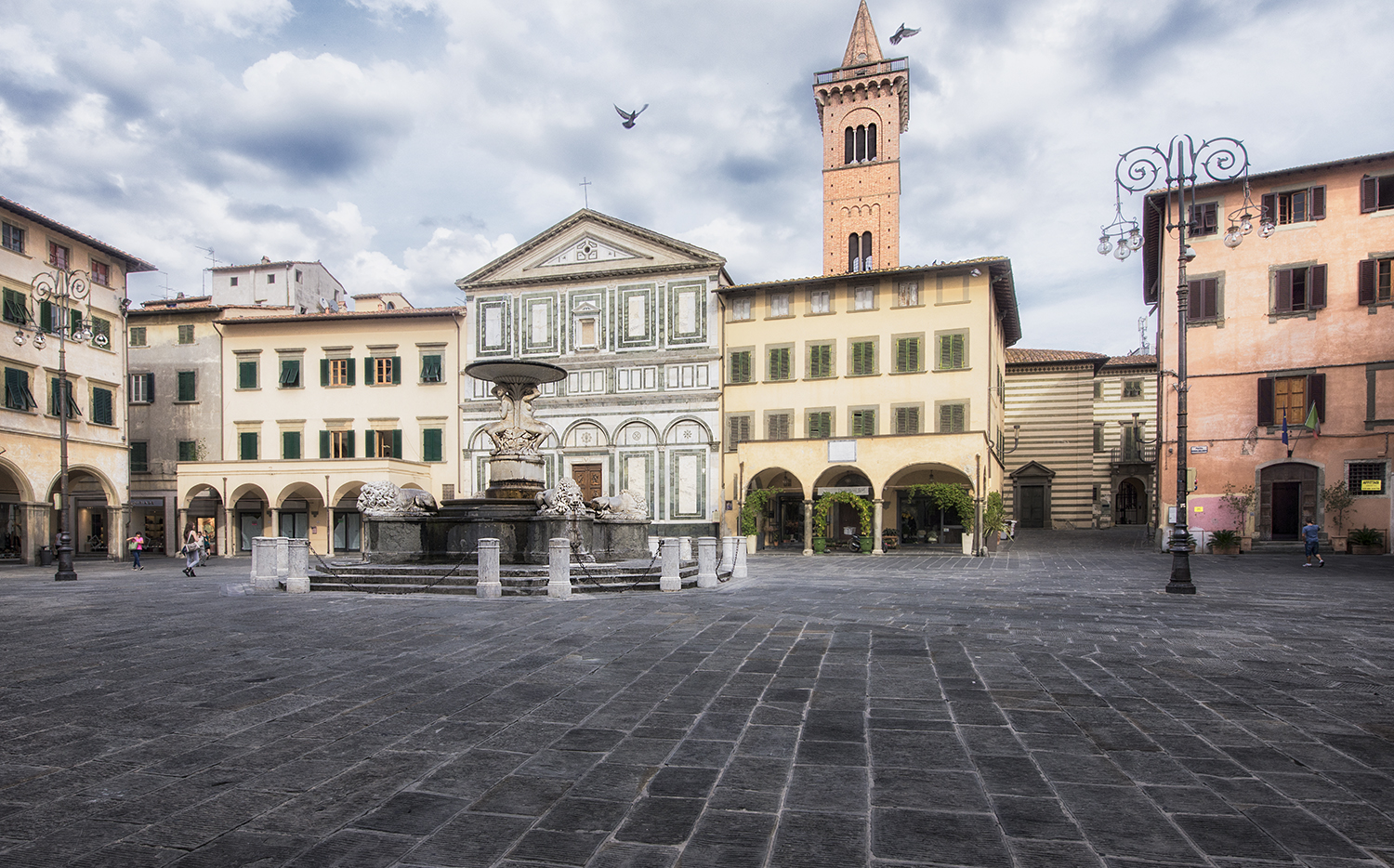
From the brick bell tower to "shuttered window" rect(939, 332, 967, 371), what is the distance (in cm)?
1229

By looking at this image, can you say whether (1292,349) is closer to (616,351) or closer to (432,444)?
(616,351)

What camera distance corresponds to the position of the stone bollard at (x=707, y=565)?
15195 mm

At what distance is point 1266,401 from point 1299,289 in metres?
3.72

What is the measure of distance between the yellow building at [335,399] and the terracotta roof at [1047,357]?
91.8ft

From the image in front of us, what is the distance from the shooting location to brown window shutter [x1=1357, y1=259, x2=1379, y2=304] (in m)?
25.1

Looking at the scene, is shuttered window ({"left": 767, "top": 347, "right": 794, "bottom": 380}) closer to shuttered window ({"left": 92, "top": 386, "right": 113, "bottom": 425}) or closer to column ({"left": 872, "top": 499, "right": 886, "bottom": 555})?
column ({"left": 872, "top": 499, "right": 886, "bottom": 555})

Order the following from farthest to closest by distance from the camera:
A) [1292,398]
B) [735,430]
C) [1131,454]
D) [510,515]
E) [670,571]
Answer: [1131,454] < [735,430] < [1292,398] < [510,515] < [670,571]

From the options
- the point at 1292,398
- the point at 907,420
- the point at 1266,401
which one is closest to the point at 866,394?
the point at 907,420

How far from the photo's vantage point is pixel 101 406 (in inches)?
1184

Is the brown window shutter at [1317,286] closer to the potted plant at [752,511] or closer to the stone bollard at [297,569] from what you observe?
the potted plant at [752,511]

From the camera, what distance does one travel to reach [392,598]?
43.5 feet

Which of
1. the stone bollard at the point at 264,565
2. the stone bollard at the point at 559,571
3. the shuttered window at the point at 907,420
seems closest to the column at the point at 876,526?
the shuttered window at the point at 907,420

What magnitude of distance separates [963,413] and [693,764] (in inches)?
1076

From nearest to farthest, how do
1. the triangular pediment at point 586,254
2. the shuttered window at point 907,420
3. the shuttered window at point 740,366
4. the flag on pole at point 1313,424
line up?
the flag on pole at point 1313,424 < the shuttered window at point 907,420 < the shuttered window at point 740,366 < the triangular pediment at point 586,254
